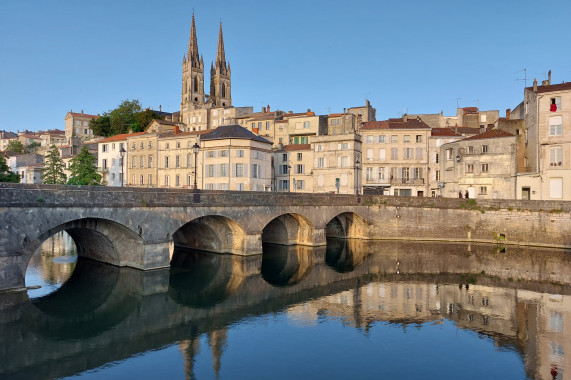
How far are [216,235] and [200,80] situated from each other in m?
83.3

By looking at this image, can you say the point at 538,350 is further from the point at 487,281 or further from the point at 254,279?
the point at 254,279

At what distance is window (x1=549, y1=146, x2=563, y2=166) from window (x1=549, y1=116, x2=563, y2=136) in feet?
4.56

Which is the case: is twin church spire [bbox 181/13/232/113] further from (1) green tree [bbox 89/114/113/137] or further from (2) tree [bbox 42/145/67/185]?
(2) tree [bbox 42/145/67/185]

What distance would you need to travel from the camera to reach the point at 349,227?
43938 millimetres

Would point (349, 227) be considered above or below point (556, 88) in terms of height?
below

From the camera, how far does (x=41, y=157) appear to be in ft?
255

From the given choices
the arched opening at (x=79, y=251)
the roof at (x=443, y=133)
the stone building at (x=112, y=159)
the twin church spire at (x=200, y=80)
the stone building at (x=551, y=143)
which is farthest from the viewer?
the twin church spire at (x=200, y=80)

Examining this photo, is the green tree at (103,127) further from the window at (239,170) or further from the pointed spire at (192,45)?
the window at (239,170)

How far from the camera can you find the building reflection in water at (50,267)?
23.0 meters

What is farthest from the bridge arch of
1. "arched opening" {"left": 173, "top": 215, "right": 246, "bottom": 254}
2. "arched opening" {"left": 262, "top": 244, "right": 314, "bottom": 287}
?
"arched opening" {"left": 262, "top": 244, "right": 314, "bottom": 287}

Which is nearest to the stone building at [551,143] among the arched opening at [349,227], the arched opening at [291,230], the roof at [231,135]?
the arched opening at [349,227]

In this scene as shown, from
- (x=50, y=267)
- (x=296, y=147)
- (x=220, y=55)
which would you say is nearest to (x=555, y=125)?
(x=296, y=147)

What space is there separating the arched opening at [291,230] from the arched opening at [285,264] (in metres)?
0.62

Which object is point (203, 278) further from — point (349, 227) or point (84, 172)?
point (84, 172)
